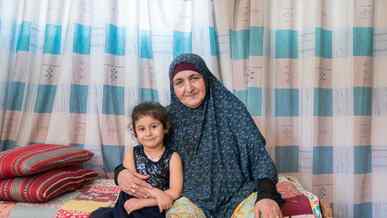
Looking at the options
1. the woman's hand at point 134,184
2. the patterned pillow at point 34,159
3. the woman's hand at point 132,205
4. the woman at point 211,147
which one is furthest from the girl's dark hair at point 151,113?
the patterned pillow at point 34,159

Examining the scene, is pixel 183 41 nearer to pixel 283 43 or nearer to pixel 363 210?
pixel 283 43

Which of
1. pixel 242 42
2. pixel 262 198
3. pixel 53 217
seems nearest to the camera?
pixel 262 198

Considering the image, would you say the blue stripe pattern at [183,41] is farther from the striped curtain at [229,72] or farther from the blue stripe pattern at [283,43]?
the blue stripe pattern at [283,43]

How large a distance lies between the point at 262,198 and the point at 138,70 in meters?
1.09

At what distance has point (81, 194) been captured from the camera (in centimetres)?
180

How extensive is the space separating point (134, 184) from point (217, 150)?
387 millimetres

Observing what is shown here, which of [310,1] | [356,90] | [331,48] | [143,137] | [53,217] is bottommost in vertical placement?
[53,217]

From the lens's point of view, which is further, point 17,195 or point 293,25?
point 293,25

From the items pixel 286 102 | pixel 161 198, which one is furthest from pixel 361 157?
pixel 161 198

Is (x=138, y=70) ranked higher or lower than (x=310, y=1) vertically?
lower

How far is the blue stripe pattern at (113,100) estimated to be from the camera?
84.2 inches

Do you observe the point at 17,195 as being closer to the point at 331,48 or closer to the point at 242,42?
the point at 242,42

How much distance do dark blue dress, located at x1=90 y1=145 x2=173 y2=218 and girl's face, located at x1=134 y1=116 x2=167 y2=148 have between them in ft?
0.26

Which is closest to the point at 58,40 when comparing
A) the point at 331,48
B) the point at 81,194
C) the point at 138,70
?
the point at 138,70
